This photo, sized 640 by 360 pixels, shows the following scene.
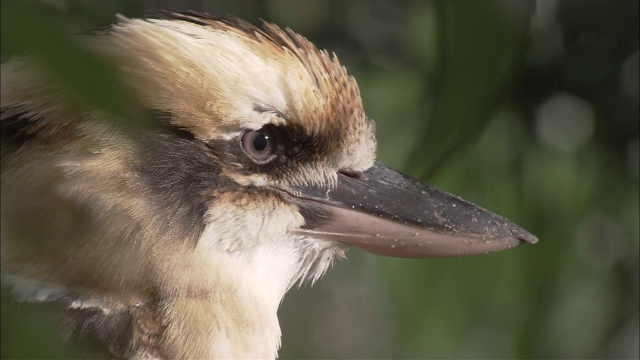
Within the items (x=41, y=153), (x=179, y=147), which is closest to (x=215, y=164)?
(x=179, y=147)

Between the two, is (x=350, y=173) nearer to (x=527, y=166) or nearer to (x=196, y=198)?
(x=196, y=198)

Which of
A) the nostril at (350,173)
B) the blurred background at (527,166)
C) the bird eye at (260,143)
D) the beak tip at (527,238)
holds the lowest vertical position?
the blurred background at (527,166)

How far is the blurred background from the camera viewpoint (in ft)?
6.71

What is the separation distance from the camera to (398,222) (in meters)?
1.87

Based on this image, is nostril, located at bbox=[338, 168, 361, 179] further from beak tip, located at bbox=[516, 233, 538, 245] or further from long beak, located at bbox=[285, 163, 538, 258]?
beak tip, located at bbox=[516, 233, 538, 245]

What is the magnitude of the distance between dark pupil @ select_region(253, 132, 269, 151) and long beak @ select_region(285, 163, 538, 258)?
0.14 metres

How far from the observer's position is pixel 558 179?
261cm

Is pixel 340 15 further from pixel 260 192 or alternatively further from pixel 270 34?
pixel 260 192

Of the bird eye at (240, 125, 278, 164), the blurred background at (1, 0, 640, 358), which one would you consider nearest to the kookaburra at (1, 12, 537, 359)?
the bird eye at (240, 125, 278, 164)

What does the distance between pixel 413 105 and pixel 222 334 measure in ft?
4.62

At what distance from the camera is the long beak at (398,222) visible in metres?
1.84

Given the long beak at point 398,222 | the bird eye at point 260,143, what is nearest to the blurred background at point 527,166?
the long beak at point 398,222

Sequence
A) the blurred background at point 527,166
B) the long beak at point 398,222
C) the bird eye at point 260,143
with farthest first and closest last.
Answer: the blurred background at point 527,166 < the long beak at point 398,222 < the bird eye at point 260,143

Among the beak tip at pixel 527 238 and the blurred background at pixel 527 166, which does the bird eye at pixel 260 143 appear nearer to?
the blurred background at pixel 527 166
